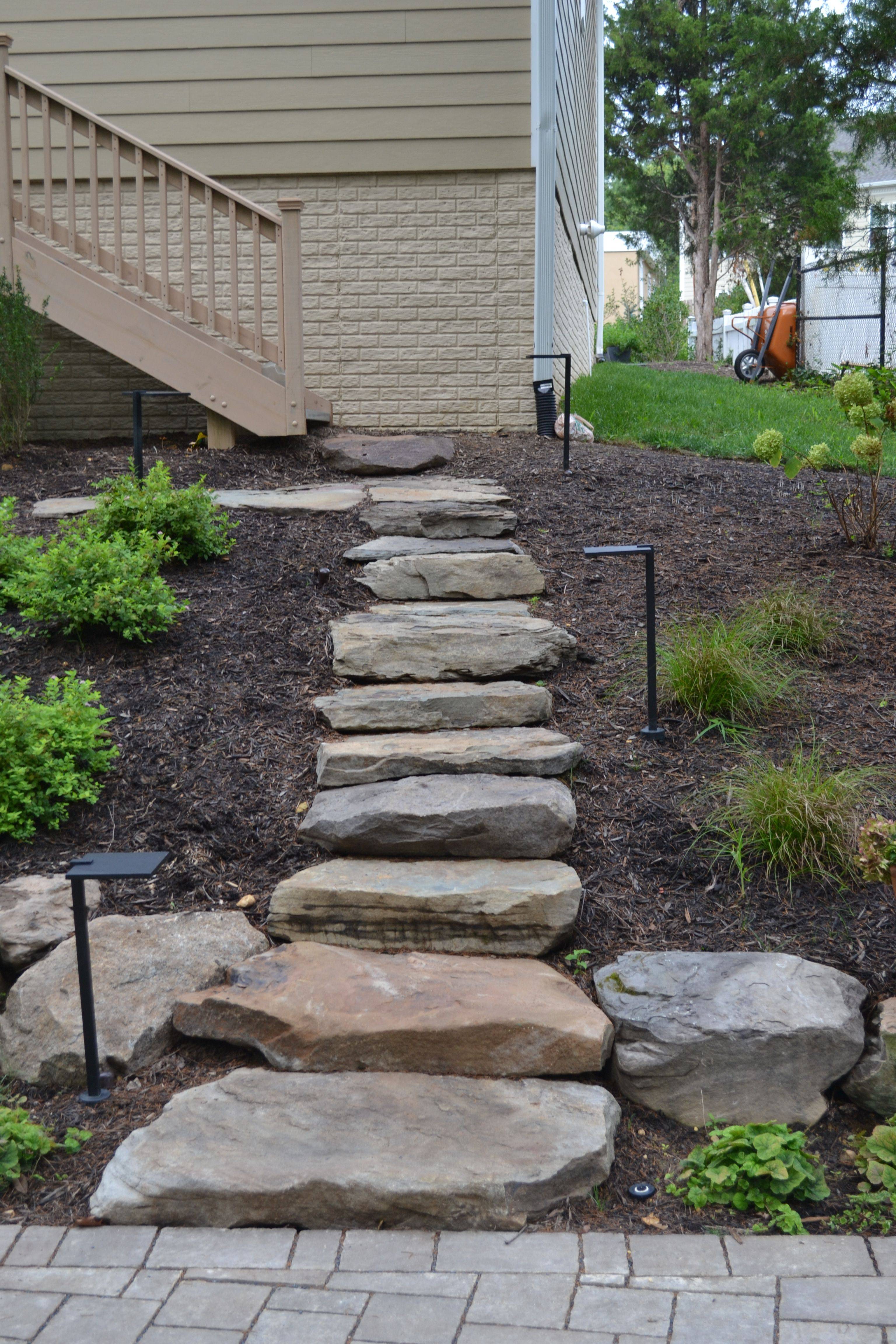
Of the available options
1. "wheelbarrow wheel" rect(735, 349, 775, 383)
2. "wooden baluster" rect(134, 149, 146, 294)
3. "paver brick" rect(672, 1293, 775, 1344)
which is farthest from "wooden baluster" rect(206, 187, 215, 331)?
"wheelbarrow wheel" rect(735, 349, 775, 383)

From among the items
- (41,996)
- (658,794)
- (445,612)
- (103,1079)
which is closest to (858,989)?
(658,794)

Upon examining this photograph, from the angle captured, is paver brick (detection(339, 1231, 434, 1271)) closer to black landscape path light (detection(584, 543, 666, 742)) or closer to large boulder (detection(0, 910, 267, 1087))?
large boulder (detection(0, 910, 267, 1087))

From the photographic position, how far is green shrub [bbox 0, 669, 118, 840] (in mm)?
3148

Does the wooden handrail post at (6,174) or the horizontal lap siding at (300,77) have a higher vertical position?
the horizontal lap siding at (300,77)

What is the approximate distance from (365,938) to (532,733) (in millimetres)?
961

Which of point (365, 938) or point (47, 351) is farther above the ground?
point (47, 351)

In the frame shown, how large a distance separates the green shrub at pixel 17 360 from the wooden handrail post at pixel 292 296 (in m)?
1.57

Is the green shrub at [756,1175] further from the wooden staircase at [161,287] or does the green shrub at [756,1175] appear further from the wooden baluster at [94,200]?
the wooden baluster at [94,200]

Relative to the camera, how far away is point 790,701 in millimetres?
3758

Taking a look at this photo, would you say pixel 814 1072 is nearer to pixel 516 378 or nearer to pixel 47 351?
pixel 516 378

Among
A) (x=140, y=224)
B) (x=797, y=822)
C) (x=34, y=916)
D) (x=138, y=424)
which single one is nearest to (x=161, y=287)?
(x=140, y=224)

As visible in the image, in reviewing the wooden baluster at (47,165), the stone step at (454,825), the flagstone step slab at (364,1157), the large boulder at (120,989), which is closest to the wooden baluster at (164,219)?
the wooden baluster at (47,165)

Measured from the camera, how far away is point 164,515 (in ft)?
15.2

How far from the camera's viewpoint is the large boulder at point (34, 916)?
285cm
